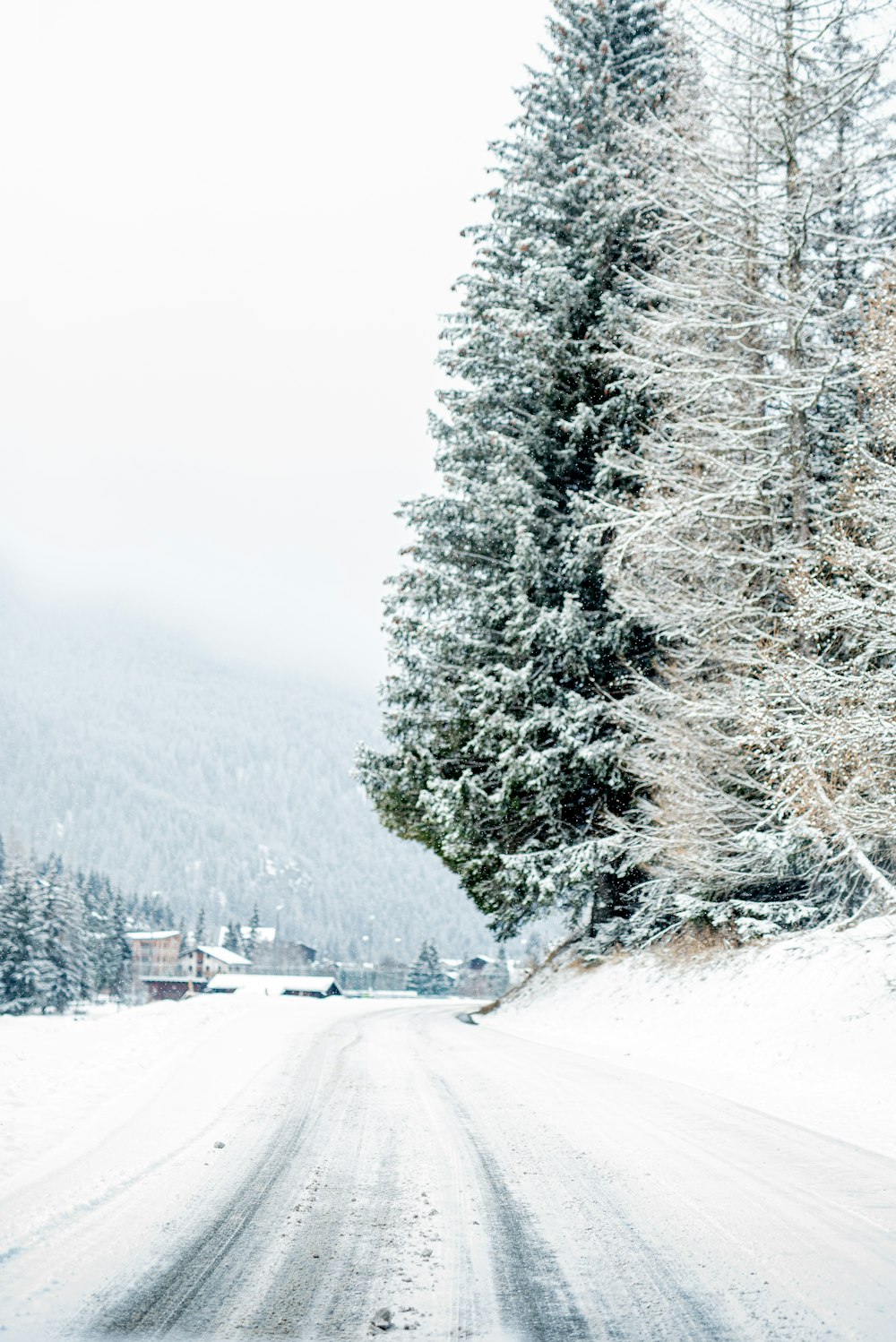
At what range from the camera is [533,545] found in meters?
15.7

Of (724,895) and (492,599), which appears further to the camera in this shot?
(492,599)

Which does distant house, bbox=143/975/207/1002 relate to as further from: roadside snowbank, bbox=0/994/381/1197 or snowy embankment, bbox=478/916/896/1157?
snowy embankment, bbox=478/916/896/1157

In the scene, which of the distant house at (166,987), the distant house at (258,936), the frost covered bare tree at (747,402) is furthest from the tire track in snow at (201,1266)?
the distant house at (258,936)

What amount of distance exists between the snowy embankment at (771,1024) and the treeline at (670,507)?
2.62 ft

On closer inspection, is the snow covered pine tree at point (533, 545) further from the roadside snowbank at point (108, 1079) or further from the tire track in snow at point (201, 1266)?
the tire track in snow at point (201, 1266)

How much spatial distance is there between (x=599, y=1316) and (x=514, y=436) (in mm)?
16153

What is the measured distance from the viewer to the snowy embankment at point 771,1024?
278 inches

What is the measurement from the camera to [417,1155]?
Result: 4754mm

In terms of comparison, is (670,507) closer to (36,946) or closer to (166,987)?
(36,946)

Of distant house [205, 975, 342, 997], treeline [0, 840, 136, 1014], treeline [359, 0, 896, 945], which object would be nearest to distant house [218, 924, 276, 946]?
distant house [205, 975, 342, 997]

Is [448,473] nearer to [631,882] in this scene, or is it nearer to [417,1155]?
[631,882]

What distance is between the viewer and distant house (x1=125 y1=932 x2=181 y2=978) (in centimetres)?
13938

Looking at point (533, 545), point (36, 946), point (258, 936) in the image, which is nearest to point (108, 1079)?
point (533, 545)

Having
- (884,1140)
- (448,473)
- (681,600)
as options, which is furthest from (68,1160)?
(448,473)
